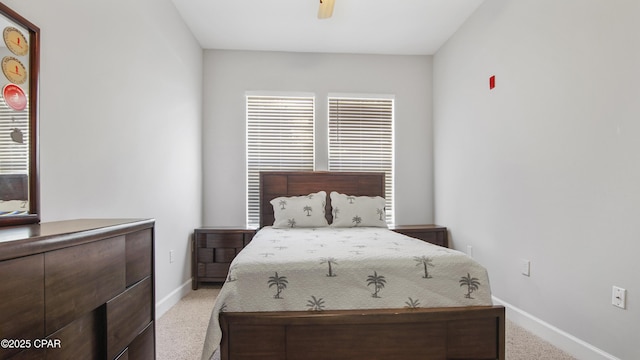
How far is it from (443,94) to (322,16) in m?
1.85

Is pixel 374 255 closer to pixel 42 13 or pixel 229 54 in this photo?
pixel 42 13

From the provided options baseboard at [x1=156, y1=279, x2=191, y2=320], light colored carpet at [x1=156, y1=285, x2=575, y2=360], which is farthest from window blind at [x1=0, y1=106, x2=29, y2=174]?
baseboard at [x1=156, y1=279, x2=191, y2=320]

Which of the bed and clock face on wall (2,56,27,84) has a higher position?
clock face on wall (2,56,27,84)

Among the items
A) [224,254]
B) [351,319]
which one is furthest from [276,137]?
[351,319]

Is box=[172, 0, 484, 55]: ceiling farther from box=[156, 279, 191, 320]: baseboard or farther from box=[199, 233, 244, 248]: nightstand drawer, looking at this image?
box=[156, 279, 191, 320]: baseboard

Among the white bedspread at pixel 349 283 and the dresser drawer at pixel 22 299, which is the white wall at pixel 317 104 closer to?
the white bedspread at pixel 349 283

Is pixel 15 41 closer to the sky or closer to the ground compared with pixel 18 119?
closer to the sky

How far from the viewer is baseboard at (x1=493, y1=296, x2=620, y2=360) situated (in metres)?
1.83

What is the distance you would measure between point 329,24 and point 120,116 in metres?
2.17

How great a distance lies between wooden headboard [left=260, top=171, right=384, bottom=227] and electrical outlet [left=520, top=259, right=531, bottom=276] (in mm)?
1635

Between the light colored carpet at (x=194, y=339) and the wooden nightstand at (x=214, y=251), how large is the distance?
471 millimetres

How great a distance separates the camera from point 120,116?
2057 mm

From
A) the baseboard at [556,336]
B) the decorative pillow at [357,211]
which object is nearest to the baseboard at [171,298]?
the decorative pillow at [357,211]

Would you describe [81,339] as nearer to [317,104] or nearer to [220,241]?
[220,241]
